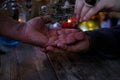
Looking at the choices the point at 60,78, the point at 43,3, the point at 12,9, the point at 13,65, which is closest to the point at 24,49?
the point at 13,65

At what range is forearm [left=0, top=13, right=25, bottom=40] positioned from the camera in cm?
84

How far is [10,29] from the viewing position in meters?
0.85

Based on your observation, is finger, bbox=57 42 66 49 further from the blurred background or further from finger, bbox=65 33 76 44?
the blurred background

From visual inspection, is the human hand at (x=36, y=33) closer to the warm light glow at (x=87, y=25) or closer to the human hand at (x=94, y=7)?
the human hand at (x=94, y=7)

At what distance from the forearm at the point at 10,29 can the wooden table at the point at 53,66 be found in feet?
0.22

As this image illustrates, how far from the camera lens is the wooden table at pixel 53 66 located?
0.68 metres

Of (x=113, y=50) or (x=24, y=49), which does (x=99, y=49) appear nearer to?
(x=113, y=50)

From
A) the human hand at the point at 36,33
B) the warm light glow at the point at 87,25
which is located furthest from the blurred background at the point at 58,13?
the human hand at the point at 36,33

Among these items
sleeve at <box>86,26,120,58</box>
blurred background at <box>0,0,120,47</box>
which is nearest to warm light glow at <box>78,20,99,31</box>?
blurred background at <box>0,0,120,47</box>

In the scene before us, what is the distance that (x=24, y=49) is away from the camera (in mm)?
892

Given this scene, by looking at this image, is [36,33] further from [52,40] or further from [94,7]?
[94,7]

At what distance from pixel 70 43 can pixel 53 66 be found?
115mm

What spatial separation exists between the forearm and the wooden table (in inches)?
2.6

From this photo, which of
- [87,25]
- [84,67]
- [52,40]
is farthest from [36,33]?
[87,25]
